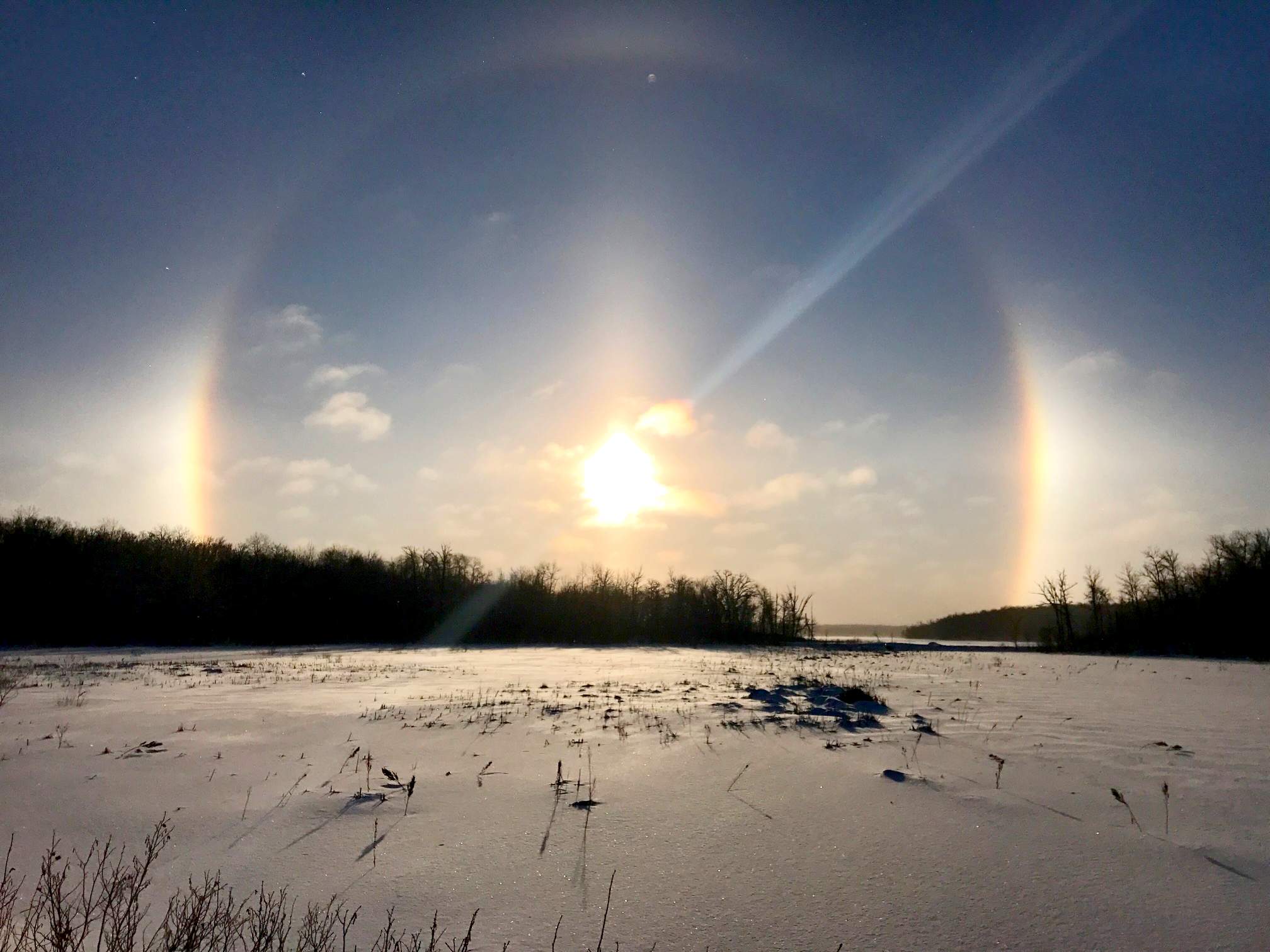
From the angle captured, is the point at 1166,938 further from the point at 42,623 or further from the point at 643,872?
the point at 42,623

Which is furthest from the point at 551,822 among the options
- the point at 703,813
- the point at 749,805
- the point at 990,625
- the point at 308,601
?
the point at 990,625

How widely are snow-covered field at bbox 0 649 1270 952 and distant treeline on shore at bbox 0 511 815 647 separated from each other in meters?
55.8

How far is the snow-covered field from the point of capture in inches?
177

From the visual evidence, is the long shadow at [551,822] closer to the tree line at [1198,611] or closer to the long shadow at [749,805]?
the long shadow at [749,805]

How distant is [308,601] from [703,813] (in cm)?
7407

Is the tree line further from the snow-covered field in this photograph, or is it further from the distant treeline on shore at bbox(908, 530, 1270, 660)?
the snow-covered field

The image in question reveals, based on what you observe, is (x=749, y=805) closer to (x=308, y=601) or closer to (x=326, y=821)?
(x=326, y=821)

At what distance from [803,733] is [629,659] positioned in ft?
84.1

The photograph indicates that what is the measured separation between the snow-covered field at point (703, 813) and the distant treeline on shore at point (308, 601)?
2196 inches

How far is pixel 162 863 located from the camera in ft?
17.4

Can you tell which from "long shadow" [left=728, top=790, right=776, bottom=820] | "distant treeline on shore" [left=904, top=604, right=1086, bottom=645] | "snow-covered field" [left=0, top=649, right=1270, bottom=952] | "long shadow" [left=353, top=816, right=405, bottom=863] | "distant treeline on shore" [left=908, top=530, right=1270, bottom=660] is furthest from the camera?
"distant treeline on shore" [left=904, top=604, right=1086, bottom=645]

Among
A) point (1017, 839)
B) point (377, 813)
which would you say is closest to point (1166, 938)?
point (1017, 839)

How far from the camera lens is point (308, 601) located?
7094 centimetres

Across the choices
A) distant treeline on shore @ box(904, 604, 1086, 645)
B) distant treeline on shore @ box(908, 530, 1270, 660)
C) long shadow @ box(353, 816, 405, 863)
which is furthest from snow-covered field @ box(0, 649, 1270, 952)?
distant treeline on shore @ box(904, 604, 1086, 645)
